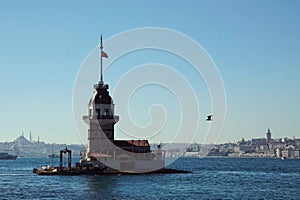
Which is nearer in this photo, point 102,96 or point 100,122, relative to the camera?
point 100,122

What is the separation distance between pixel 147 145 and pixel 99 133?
10.5 meters

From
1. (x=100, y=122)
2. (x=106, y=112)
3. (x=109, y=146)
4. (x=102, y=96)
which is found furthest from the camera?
(x=102, y=96)

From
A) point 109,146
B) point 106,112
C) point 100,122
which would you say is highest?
point 106,112

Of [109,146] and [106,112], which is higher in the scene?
[106,112]

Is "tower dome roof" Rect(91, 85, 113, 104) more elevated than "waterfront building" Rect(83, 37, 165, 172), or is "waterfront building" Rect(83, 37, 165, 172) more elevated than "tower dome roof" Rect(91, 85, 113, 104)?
"tower dome roof" Rect(91, 85, 113, 104)

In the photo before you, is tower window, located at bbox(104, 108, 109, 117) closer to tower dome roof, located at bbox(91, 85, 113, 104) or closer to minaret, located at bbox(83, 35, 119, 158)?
minaret, located at bbox(83, 35, 119, 158)

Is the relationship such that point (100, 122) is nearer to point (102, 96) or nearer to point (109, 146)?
point (109, 146)

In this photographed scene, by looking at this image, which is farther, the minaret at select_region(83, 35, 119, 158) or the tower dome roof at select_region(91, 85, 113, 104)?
the tower dome roof at select_region(91, 85, 113, 104)

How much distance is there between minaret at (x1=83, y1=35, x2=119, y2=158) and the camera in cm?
→ 10700

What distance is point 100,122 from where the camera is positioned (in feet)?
354

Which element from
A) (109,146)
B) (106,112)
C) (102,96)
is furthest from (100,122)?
(102,96)

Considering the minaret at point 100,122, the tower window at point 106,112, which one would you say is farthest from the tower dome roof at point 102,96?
the tower window at point 106,112

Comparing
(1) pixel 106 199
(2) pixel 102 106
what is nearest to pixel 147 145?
(2) pixel 102 106

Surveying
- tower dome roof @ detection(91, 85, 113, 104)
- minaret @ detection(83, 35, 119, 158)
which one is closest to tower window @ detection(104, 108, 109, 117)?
minaret @ detection(83, 35, 119, 158)
